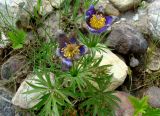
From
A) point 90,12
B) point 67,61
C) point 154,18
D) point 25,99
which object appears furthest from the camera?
point 154,18

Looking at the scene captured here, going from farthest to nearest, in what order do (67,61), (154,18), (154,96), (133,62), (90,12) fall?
(154,18)
(133,62)
(154,96)
(90,12)
(67,61)

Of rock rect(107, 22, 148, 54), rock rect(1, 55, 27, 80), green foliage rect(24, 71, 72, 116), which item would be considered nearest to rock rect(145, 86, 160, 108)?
rock rect(107, 22, 148, 54)

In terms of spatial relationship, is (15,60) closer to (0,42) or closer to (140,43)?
(0,42)

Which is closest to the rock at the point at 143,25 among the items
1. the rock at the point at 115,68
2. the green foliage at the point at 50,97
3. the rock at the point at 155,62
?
the rock at the point at 155,62

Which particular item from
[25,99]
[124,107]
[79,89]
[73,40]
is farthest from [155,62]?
[25,99]

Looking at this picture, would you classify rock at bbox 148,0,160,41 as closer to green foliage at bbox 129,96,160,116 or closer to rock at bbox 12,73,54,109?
green foliage at bbox 129,96,160,116

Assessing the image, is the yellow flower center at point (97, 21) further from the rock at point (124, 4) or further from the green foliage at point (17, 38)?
the rock at point (124, 4)

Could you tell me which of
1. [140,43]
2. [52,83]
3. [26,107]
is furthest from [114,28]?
[26,107]

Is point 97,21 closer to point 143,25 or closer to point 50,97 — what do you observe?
point 50,97
